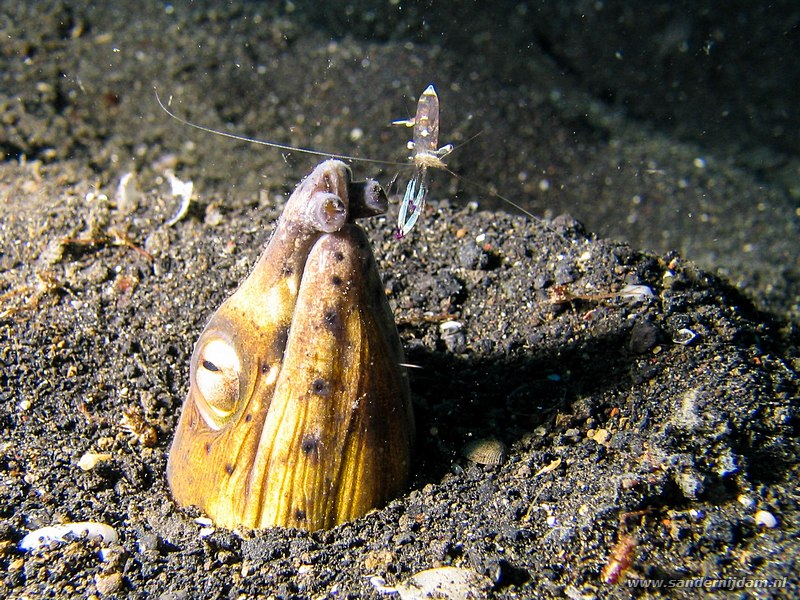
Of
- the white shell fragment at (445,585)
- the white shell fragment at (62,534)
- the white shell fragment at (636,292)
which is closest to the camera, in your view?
the white shell fragment at (445,585)

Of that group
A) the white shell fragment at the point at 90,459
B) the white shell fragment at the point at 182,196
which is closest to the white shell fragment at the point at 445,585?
the white shell fragment at the point at 90,459

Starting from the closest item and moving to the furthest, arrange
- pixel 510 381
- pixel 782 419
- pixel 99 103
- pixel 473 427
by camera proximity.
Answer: pixel 782 419 < pixel 473 427 < pixel 510 381 < pixel 99 103

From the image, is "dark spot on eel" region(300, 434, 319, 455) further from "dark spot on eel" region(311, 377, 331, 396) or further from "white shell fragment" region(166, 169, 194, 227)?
"white shell fragment" region(166, 169, 194, 227)

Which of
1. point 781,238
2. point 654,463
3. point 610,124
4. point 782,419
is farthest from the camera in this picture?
point 610,124

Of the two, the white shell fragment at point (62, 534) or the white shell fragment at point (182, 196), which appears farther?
the white shell fragment at point (182, 196)

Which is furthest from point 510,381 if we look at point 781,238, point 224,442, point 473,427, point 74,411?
point 781,238

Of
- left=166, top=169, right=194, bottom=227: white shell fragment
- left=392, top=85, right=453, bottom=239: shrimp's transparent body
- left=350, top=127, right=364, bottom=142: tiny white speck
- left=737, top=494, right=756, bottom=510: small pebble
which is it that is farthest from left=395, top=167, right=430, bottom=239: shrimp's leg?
left=350, top=127, right=364, bottom=142: tiny white speck

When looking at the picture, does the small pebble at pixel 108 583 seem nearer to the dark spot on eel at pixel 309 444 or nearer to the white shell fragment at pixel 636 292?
the dark spot on eel at pixel 309 444

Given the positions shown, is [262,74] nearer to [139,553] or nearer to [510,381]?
[510,381]
